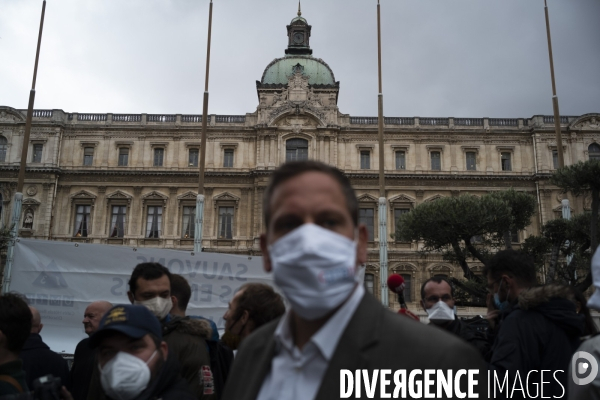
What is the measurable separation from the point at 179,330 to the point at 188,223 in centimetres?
3041

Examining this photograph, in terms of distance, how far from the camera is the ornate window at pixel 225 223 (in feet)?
111

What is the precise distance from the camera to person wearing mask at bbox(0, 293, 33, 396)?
3320 mm

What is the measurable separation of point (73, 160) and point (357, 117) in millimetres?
19299

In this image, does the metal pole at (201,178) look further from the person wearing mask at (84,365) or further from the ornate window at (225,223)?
the ornate window at (225,223)

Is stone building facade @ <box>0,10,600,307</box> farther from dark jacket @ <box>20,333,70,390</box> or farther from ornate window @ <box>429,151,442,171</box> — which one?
dark jacket @ <box>20,333,70,390</box>

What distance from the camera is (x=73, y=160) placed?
34969mm

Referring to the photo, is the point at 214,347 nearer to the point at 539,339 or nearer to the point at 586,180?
the point at 539,339

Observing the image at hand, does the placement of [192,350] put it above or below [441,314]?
below

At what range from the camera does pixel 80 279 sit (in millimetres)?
8695

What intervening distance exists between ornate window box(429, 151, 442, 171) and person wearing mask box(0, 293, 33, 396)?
109 ft

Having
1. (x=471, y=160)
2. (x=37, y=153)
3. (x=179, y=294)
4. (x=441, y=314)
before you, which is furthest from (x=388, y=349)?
(x=37, y=153)

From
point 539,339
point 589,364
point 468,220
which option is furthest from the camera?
point 468,220

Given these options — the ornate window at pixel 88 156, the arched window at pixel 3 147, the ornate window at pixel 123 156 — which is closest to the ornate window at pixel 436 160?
the ornate window at pixel 123 156

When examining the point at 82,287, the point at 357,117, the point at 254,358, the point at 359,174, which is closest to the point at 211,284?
the point at 82,287
